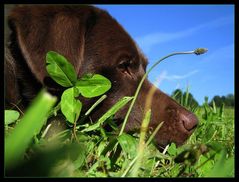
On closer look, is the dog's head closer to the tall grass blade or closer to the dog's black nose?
the dog's black nose

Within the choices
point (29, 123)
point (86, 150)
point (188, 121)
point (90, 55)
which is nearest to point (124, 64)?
point (90, 55)

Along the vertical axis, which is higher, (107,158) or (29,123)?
(29,123)

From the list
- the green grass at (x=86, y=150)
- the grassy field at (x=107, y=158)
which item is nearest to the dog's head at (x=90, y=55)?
the green grass at (x=86, y=150)

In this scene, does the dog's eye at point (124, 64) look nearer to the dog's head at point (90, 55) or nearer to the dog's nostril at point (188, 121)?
the dog's head at point (90, 55)

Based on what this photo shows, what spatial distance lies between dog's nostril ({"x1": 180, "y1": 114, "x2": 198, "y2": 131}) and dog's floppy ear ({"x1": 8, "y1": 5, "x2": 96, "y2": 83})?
1018mm

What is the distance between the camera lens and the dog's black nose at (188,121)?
316cm

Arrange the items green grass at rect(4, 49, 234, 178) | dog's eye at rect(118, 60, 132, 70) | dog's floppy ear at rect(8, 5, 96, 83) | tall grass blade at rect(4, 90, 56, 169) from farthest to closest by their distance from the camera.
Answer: dog's eye at rect(118, 60, 132, 70) < dog's floppy ear at rect(8, 5, 96, 83) < green grass at rect(4, 49, 234, 178) < tall grass blade at rect(4, 90, 56, 169)

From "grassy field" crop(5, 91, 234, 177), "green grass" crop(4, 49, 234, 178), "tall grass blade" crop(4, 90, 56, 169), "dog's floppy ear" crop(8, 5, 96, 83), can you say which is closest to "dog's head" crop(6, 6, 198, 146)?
"dog's floppy ear" crop(8, 5, 96, 83)

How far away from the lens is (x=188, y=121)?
3180mm

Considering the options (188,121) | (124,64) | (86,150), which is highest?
(86,150)

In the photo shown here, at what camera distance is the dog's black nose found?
3.16m

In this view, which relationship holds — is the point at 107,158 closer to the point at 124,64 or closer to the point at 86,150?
the point at 86,150
